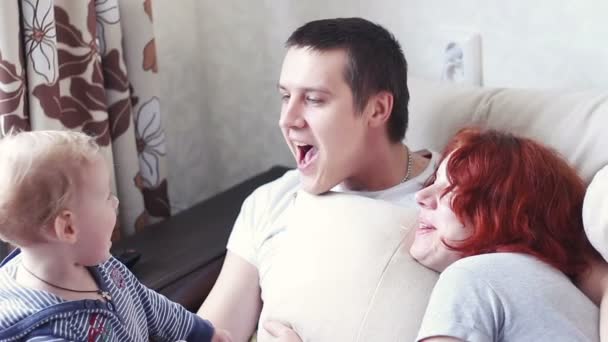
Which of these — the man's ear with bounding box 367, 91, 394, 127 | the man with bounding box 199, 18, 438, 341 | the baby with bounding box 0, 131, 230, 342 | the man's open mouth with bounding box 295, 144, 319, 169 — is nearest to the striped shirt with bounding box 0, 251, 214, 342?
the baby with bounding box 0, 131, 230, 342

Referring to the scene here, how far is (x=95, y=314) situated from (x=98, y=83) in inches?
34.5

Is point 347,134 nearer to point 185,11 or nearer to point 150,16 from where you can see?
point 150,16

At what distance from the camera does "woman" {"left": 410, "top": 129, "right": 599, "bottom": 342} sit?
1.18m

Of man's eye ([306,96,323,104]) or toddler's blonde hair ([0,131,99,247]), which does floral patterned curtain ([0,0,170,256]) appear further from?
toddler's blonde hair ([0,131,99,247])

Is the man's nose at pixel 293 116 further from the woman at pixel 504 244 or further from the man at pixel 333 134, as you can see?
the woman at pixel 504 244

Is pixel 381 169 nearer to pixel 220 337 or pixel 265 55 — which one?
pixel 220 337

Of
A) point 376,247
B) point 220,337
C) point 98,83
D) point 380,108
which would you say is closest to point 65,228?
point 220,337

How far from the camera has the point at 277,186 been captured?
178 centimetres

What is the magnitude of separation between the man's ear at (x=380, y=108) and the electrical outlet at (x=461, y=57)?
39cm

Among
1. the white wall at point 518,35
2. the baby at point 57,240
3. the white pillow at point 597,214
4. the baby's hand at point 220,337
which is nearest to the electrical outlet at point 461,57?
the white wall at point 518,35

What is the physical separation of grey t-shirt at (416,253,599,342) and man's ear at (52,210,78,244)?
19.9 inches

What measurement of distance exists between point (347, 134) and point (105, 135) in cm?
66

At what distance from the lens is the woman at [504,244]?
1177 mm

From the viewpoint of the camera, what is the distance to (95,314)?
3.81 ft
